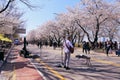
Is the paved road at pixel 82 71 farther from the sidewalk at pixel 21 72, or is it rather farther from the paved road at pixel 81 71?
the sidewalk at pixel 21 72

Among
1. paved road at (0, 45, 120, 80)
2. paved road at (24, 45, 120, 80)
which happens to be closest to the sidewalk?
paved road at (0, 45, 120, 80)

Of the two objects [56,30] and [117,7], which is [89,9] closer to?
[117,7]

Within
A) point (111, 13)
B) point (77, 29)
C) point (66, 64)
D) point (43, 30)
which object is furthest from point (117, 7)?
point (43, 30)

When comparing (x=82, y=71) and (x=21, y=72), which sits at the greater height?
(x=82, y=71)

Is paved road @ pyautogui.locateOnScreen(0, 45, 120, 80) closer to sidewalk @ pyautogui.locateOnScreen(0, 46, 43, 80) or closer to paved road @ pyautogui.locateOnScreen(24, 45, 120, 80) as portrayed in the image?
paved road @ pyautogui.locateOnScreen(24, 45, 120, 80)

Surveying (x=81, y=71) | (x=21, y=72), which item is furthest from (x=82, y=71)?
(x=21, y=72)

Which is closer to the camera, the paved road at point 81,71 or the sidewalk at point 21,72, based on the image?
the paved road at point 81,71

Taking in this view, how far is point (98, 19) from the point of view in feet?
199

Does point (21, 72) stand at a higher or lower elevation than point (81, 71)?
lower

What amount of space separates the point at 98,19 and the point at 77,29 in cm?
2609

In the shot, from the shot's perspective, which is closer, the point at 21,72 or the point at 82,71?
the point at 82,71

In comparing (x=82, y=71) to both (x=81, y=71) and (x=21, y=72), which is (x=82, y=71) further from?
(x=21, y=72)

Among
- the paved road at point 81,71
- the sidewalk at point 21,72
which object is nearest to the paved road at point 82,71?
the paved road at point 81,71

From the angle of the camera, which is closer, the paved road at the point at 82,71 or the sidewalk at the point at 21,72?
the paved road at the point at 82,71
